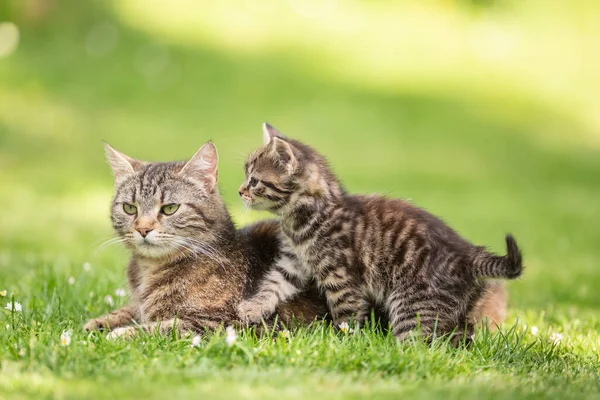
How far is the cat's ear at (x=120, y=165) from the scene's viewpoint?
5680 mm

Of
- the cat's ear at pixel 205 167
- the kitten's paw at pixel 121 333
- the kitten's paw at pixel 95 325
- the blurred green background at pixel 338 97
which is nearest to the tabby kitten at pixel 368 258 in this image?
the cat's ear at pixel 205 167

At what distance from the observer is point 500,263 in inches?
198

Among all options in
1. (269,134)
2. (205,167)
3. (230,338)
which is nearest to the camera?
(230,338)

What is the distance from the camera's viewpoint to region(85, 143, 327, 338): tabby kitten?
5.22 meters

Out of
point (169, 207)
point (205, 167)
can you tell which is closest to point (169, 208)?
point (169, 207)

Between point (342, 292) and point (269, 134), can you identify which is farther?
point (269, 134)

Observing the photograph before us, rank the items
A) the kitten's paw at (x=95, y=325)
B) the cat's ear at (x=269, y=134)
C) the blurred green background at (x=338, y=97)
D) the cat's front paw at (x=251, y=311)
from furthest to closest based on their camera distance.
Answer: the blurred green background at (x=338, y=97)
the cat's ear at (x=269, y=134)
the kitten's paw at (x=95, y=325)
the cat's front paw at (x=251, y=311)

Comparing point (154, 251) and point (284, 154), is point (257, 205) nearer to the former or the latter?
point (284, 154)

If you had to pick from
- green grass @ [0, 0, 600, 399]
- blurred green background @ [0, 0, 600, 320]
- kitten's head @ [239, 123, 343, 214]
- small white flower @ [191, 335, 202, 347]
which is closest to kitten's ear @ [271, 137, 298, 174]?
kitten's head @ [239, 123, 343, 214]

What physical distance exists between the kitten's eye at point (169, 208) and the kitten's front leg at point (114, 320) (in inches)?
29.2

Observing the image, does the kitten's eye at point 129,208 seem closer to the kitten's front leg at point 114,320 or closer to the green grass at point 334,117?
the kitten's front leg at point 114,320

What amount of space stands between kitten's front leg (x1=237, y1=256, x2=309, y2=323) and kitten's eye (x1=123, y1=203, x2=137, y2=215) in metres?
0.97

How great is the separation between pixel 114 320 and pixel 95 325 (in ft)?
0.55

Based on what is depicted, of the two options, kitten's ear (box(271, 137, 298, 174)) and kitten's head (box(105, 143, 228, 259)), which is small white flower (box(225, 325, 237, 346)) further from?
kitten's ear (box(271, 137, 298, 174))
